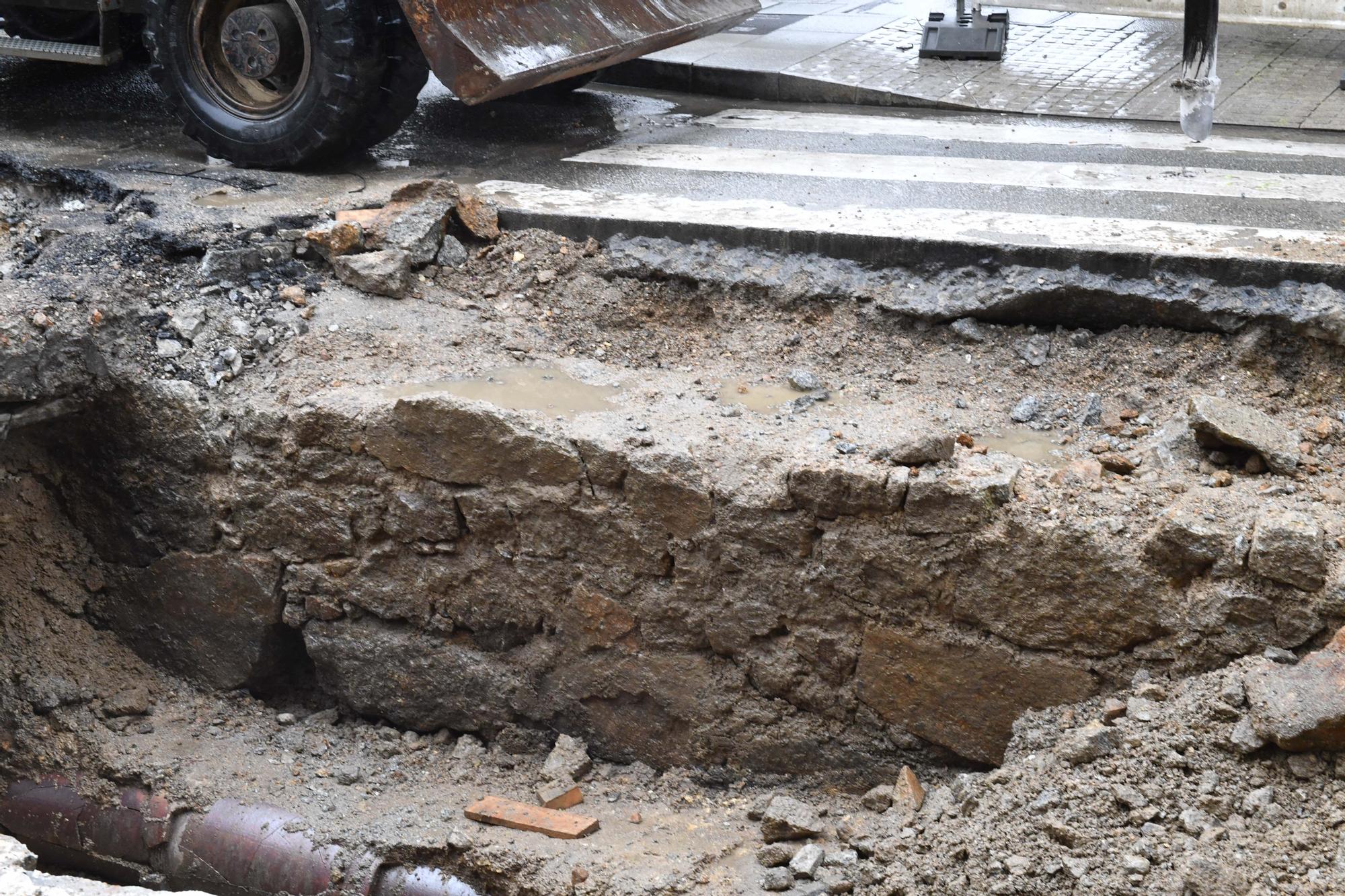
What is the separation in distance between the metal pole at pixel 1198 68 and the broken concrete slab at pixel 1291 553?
2628 millimetres

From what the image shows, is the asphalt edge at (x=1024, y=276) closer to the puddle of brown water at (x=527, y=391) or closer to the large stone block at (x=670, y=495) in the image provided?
the puddle of brown water at (x=527, y=391)

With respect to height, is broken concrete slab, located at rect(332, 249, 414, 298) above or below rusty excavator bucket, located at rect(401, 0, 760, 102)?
below

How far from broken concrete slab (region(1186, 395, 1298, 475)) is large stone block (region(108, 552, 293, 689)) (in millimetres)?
3066

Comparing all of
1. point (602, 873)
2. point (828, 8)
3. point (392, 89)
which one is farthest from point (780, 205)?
point (828, 8)

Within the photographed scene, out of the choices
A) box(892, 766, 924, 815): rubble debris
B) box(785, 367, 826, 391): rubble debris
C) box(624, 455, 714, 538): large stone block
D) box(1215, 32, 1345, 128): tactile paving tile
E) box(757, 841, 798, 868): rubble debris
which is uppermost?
box(1215, 32, 1345, 128): tactile paving tile

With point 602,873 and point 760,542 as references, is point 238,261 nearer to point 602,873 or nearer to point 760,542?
point 760,542

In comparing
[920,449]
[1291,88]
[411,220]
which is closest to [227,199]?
[411,220]

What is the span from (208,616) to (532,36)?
2728 millimetres

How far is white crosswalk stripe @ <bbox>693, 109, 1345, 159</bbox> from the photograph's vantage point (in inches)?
216

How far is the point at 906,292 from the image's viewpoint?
425cm

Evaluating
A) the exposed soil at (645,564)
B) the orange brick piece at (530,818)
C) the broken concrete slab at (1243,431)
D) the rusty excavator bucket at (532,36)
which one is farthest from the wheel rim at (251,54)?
the broken concrete slab at (1243,431)

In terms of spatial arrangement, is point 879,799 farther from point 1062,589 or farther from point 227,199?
point 227,199

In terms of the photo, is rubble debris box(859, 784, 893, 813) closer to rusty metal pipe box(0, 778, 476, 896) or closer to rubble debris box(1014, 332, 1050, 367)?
rusty metal pipe box(0, 778, 476, 896)

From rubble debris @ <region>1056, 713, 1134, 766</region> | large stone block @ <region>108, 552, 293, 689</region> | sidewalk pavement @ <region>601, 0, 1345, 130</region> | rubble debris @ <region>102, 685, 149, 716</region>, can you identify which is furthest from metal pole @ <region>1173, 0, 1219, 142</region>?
rubble debris @ <region>102, 685, 149, 716</region>
